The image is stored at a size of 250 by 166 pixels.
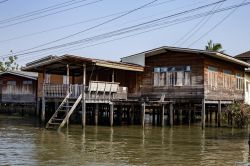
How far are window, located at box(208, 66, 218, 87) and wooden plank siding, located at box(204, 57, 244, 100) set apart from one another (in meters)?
0.27

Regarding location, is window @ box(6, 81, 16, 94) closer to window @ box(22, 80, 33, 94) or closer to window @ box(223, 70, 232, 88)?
window @ box(22, 80, 33, 94)

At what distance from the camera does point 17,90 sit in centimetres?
4338

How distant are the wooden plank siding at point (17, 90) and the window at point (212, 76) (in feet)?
63.2

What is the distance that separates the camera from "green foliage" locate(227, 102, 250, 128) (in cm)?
2712

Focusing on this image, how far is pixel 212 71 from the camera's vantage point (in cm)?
2884

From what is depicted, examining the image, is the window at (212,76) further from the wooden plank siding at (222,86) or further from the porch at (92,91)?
the porch at (92,91)

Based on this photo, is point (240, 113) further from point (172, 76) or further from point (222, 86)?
point (172, 76)

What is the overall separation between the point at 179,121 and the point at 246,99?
22.2ft

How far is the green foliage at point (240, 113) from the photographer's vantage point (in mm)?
27125

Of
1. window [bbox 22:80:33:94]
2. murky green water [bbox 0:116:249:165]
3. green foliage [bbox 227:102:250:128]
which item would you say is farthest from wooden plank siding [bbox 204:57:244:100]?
window [bbox 22:80:33:94]

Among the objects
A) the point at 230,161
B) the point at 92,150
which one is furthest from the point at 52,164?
the point at 230,161

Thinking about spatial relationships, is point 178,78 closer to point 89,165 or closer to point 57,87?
point 57,87

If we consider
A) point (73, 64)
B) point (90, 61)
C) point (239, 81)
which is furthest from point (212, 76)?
point (73, 64)

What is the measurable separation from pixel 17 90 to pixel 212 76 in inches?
887
